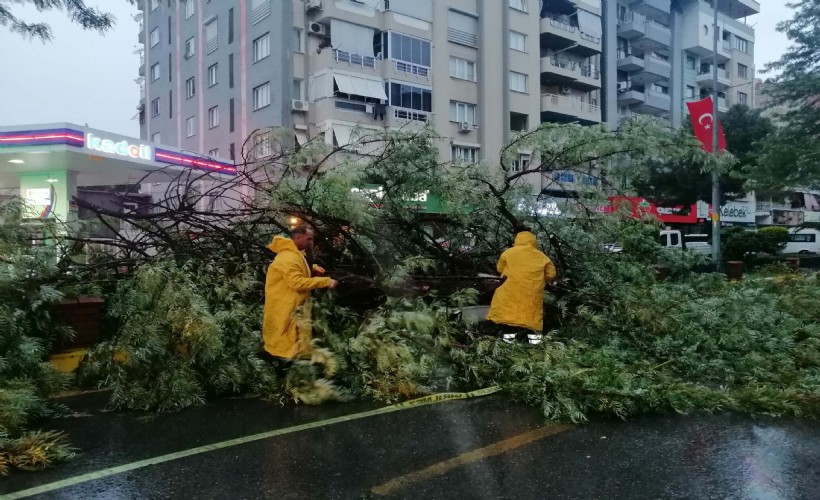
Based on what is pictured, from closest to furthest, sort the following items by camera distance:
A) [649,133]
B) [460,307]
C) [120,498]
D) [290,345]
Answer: [120,498] < [290,345] < [460,307] < [649,133]

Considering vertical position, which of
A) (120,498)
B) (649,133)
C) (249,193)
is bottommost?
(120,498)

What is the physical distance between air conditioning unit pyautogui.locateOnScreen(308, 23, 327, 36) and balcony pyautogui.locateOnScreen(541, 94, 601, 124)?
13153 mm

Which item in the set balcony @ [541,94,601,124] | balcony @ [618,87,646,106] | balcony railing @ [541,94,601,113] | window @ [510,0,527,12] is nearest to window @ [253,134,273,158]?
window @ [510,0,527,12]

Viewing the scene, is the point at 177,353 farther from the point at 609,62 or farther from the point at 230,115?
the point at 609,62

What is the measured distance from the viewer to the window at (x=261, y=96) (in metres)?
26.6

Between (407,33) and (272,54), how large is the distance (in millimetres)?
6137

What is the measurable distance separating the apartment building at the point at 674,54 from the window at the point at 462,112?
10.6 meters

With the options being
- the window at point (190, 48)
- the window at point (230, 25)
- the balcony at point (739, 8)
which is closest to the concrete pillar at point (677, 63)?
the balcony at point (739, 8)

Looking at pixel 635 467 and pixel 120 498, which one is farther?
pixel 635 467

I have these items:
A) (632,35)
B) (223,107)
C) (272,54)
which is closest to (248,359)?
(272,54)

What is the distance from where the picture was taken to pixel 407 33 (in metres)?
27.4

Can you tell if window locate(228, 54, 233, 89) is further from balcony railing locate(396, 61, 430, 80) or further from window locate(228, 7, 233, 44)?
balcony railing locate(396, 61, 430, 80)

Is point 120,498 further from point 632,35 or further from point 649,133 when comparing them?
point 632,35

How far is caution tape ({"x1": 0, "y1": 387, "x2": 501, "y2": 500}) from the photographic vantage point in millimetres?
3303
